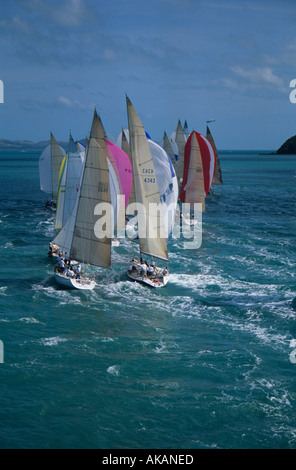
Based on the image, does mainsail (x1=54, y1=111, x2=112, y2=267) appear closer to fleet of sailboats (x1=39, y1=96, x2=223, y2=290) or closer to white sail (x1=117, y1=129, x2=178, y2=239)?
fleet of sailboats (x1=39, y1=96, x2=223, y2=290)

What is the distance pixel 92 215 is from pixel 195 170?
30.0 metres

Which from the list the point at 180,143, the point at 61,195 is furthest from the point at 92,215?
the point at 180,143

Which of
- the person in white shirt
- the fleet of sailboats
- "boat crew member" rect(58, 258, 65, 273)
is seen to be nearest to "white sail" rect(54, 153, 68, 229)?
the fleet of sailboats

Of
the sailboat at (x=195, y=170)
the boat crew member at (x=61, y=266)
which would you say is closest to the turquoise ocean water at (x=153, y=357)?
the boat crew member at (x=61, y=266)

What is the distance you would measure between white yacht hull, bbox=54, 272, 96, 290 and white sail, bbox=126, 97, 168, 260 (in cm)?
534

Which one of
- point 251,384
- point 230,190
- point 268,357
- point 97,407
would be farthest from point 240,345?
point 230,190

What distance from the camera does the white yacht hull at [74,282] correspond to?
3966 centimetres

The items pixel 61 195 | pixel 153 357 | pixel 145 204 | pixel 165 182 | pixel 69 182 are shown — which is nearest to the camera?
pixel 153 357

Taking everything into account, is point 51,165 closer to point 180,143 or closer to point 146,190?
point 180,143

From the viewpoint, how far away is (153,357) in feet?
97.6

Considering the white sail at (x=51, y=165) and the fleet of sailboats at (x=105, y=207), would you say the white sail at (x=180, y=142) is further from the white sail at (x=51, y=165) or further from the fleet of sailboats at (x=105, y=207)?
the fleet of sailboats at (x=105, y=207)

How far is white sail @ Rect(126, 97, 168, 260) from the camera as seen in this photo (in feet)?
131
